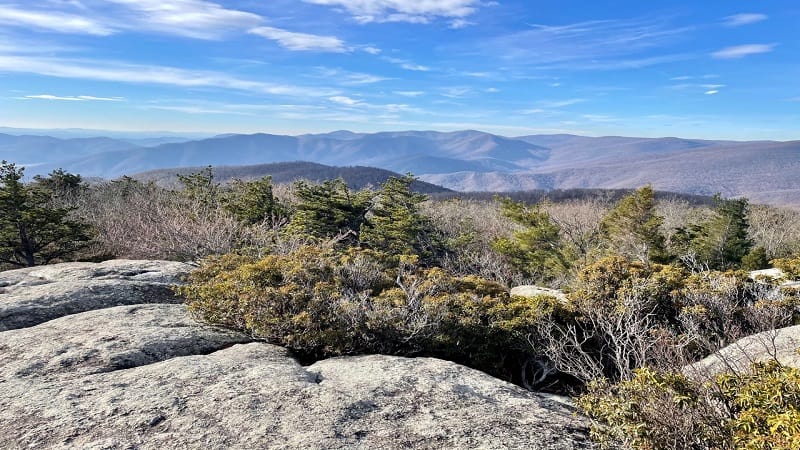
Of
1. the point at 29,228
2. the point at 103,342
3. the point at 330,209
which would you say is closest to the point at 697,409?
the point at 103,342

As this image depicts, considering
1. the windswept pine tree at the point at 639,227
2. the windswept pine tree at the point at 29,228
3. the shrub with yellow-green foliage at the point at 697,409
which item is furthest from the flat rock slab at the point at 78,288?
the windswept pine tree at the point at 639,227

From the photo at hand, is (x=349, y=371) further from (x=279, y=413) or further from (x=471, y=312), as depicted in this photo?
(x=471, y=312)

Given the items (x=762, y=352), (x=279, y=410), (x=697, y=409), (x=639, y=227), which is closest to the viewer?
(x=697, y=409)

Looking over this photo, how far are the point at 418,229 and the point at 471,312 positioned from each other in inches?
774

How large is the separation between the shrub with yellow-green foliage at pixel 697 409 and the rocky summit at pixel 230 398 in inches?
30.7

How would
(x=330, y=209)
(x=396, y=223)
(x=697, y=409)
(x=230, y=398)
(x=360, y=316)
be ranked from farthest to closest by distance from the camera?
(x=330, y=209) < (x=396, y=223) < (x=360, y=316) < (x=230, y=398) < (x=697, y=409)

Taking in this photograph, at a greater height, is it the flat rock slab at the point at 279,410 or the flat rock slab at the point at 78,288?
the flat rock slab at the point at 279,410

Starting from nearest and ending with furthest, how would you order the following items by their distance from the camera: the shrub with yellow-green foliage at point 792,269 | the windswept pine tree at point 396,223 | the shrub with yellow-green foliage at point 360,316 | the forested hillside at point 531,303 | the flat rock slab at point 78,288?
the forested hillside at point 531,303 < the shrub with yellow-green foliage at point 360,316 < the flat rock slab at point 78,288 < the shrub with yellow-green foliage at point 792,269 < the windswept pine tree at point 396,223

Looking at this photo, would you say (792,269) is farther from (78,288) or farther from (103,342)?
(78,288)

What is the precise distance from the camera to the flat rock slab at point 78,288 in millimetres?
9742

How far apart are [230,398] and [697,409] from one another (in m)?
5.21

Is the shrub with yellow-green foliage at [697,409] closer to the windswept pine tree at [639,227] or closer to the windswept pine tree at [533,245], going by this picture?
the windswept pine tree at [639,227]

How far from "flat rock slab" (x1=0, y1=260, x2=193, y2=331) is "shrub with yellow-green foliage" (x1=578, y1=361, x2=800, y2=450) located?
429 inches

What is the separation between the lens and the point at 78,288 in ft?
35.9
